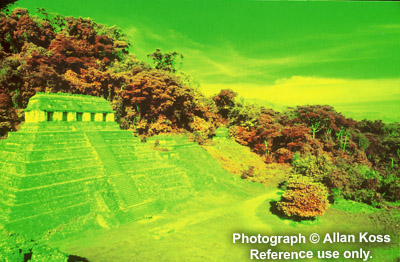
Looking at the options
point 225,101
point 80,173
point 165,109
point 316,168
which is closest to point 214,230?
point 80,173

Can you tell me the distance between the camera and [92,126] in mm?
24672

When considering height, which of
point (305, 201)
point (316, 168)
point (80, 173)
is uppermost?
point (316, 168)

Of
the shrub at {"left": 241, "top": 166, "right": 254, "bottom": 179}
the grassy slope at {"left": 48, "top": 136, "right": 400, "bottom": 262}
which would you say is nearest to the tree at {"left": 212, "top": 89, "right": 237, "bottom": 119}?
the shrub at {"left": 241, "top": 166, "right": 254, "bottom": 179}

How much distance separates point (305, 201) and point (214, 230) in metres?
7.44

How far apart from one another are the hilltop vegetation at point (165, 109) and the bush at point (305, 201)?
19.6 feet

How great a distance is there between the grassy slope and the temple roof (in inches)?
476

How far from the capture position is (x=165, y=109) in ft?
123

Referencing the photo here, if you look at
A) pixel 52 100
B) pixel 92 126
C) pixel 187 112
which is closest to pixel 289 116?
pixel 187 112

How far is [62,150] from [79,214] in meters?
5.36

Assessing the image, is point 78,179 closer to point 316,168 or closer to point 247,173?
point 247,173

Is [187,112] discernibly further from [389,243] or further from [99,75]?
[389,243]

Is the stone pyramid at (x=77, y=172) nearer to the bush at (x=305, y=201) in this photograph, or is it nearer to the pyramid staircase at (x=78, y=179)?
the pyramid staircase at (x=78, y=179)

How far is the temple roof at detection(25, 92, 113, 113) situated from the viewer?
873 inches

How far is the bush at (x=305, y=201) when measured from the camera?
19.3 m
